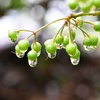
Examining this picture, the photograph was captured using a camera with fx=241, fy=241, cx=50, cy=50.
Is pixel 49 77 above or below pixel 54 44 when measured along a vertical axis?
below

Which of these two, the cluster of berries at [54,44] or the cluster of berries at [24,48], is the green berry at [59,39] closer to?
the cluster of berries at [54,44]

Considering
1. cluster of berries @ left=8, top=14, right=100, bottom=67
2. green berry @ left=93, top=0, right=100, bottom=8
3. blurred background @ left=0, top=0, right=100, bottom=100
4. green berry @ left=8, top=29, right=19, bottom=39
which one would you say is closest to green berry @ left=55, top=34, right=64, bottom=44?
cluster of berries @ left=8, top=14, right=100, bottom=67

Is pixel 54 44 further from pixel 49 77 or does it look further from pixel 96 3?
pixel 49 77

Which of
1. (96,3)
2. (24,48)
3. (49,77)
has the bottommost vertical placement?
(49,77)

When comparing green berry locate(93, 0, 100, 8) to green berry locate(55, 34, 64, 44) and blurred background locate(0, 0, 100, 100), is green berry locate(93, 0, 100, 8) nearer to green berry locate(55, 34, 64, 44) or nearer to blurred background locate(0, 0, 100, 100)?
green berry locate(55, 34, 64, 44)

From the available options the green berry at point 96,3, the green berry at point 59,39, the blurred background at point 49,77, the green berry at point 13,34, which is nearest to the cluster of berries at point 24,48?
the green berry at point 13,34

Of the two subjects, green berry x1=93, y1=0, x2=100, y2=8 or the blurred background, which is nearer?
green berry x1=93, y1=0, x2=100, y2=8

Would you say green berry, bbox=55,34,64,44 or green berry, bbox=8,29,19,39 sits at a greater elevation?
green berry, bbox=8,29,19,39

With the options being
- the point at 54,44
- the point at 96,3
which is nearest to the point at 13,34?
the point at 54,44

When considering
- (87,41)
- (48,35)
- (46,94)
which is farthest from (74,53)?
(48,35)

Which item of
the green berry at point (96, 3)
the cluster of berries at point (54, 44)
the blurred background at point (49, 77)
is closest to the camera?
the green berry at point (96, 3)

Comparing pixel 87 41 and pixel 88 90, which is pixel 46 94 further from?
pixel 87 41
